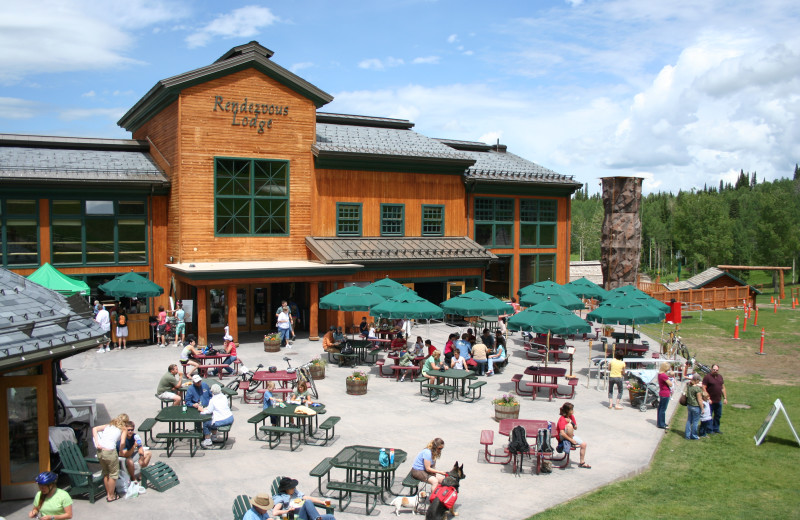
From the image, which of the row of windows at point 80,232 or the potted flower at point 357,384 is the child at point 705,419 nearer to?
the potted flower at point 357,384

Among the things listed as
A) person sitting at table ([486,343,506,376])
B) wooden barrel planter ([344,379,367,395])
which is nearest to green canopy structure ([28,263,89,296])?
wooden barrel planter ([344,379,367,395])

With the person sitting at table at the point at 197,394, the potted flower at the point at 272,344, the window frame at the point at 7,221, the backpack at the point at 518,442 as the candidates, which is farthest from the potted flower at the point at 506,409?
the window frame at the point at 7,221

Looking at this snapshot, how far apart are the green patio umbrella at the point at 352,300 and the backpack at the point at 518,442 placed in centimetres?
1018

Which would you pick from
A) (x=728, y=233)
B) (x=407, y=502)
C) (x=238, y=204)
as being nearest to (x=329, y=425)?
(x=407, y=502)

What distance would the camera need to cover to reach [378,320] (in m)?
27.9

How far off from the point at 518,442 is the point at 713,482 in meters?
3.87

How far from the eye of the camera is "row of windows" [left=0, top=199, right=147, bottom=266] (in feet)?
84.8

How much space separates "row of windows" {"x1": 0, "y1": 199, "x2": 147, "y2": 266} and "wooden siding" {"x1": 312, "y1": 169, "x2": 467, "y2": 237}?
791cm

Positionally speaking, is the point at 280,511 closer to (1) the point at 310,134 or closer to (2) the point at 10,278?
(2) the point at 10,278

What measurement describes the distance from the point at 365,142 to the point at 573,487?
2391 cm

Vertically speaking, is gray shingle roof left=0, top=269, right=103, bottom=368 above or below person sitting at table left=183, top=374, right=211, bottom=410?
above

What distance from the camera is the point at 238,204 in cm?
2772

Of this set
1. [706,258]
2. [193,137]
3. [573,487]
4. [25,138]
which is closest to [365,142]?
[193,137]

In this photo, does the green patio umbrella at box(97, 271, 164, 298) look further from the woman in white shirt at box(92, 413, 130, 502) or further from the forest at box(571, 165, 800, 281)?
the forest at box(571, 165, 800, 281)
